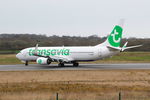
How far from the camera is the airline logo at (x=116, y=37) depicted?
140ft

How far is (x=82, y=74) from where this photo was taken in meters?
33.8

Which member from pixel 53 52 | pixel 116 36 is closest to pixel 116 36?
pixel 116 36

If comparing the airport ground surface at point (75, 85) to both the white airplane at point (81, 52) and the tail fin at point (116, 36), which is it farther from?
the tail fin at point (116, 36)

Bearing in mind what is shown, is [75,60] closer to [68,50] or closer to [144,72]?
[68,50]

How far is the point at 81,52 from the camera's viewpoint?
1770 inches

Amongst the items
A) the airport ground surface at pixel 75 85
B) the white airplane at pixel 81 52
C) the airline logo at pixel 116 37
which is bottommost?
the airport ground surface at pixel 75 85

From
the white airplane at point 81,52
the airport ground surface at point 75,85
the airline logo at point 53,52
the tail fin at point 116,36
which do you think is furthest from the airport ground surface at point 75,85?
the airline logo at point 53,52

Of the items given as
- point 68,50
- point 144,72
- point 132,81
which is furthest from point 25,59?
point 132,81

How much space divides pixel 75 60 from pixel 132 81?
1880 centimetres

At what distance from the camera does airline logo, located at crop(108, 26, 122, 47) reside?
42.8 m

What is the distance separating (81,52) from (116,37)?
5910mm

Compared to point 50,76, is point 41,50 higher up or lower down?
higher up

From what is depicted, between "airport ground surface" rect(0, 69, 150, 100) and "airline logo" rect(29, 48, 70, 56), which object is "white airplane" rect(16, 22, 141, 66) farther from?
"airport ground surface" rect(0, 69, 150, 100)

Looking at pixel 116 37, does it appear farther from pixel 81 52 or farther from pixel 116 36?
pixel 81 52
